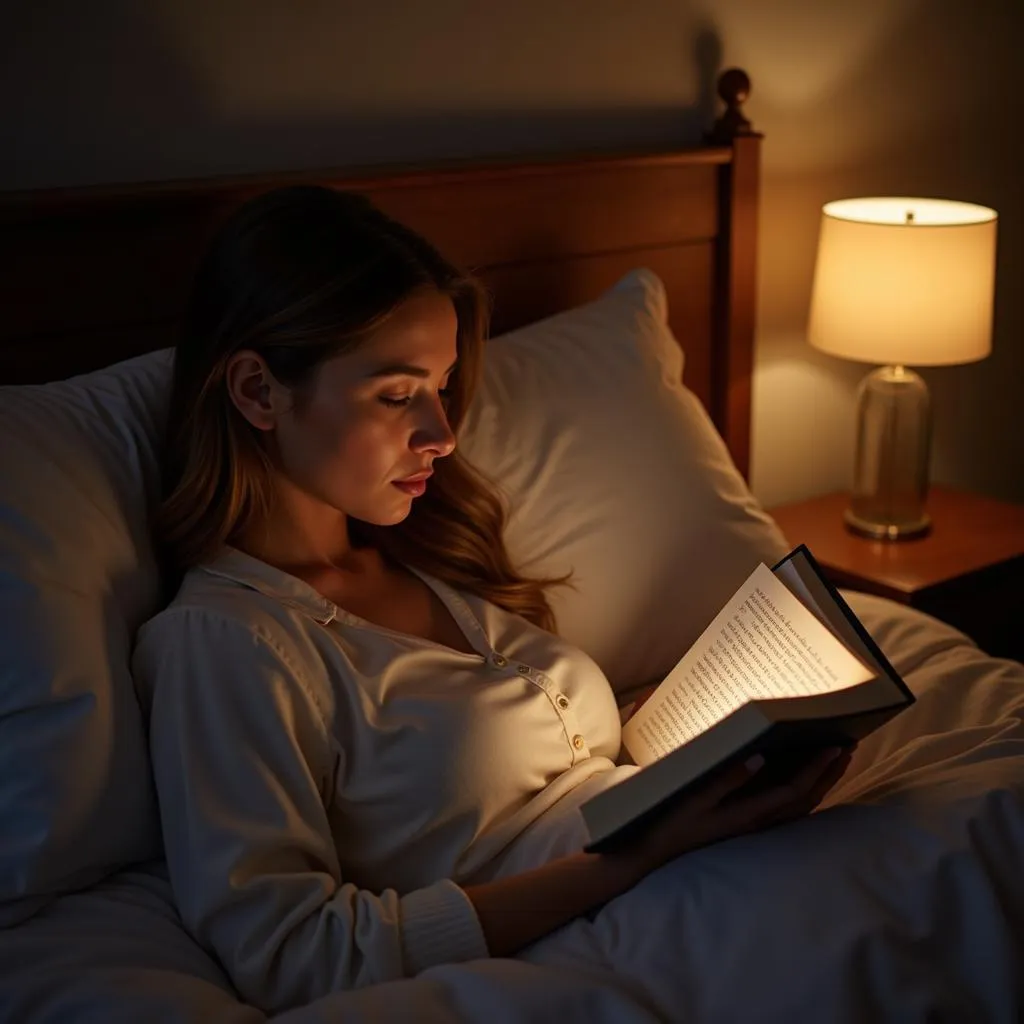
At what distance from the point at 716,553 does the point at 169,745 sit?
2.51 feet

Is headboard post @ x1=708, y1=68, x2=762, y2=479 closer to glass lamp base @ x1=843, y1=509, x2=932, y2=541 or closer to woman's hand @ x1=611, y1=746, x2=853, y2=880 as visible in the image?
glass lamp base @ x1=843, y1=509, x2=932, y2=541

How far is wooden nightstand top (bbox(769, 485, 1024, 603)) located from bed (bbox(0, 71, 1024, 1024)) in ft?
1.01

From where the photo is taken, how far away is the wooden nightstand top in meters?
1.98

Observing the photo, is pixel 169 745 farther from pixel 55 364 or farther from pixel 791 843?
pixel 55 364

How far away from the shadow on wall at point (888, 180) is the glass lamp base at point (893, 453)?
267 mm

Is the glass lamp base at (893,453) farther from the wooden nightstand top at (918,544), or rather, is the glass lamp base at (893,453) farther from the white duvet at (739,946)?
the white duvet at (739,946)

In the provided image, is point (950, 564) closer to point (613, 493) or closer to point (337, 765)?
point (613, 493)

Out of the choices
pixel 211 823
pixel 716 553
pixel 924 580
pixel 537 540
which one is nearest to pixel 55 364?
pixel 537 540

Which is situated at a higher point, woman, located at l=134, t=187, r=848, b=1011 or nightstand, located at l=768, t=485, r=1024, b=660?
woman, located at l=134, t=187, r=848, b=1011

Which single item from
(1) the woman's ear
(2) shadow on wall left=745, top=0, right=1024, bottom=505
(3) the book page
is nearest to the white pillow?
(1) the woman's ear

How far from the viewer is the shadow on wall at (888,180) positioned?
2.29 m

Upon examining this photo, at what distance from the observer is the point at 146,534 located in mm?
1221

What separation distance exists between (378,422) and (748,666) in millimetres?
391

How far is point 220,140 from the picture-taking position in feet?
5.32
